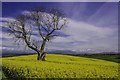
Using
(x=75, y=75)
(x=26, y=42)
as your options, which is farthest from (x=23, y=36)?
(x=75, y=75)

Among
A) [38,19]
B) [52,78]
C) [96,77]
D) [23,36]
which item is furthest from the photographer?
[23,36]

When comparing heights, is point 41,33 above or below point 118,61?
above

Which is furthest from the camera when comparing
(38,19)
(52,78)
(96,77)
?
(38,19)

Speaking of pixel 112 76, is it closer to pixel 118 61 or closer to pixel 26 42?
pixel 118 61

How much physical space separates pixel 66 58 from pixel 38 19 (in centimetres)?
485

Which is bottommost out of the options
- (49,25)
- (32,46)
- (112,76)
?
(112,76)

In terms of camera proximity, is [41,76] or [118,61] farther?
[118,61]

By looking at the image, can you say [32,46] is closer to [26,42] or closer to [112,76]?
[26,42]

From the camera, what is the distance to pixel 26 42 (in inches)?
944

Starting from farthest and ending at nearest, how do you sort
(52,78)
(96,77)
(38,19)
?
(38,19) → (96,77) → (52,78)

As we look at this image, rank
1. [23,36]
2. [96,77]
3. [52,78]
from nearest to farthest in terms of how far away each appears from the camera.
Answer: [52,78], [96,77], [23,36]

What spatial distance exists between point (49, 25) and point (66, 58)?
A: 12.7ft

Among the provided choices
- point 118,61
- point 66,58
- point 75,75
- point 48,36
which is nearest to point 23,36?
point 48,36

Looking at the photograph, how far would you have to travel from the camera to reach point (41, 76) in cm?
1270
